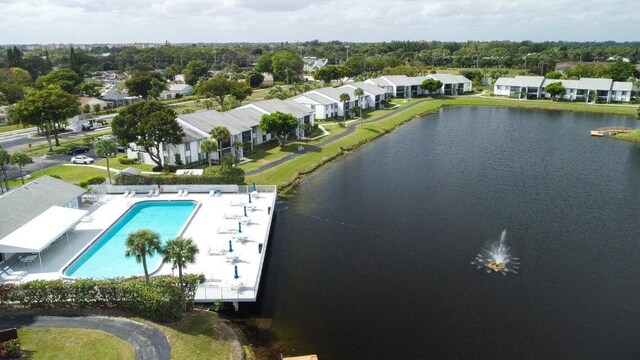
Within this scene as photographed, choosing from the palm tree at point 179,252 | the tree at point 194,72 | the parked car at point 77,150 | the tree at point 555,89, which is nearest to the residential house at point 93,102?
the tree at point 194,72

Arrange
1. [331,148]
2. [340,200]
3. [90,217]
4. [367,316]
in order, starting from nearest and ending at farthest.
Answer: [367,316]
[90,217]
[340,200]
[331,148]

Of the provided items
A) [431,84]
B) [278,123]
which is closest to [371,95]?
[431,84]

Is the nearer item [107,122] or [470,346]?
[470,346]

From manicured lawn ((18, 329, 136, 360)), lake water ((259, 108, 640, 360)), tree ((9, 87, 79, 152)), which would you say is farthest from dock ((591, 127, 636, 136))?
tree ((9, 87, 79, 152))

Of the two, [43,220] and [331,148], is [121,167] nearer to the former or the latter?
[43,220]

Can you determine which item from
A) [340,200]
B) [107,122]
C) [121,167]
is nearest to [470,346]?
[340,200]

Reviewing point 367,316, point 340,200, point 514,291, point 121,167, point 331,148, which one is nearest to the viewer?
point 367,316

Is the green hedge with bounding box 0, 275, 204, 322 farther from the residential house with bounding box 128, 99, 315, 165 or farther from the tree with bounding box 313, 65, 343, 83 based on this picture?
the tree with bounding box 313, 65, 343, 83
